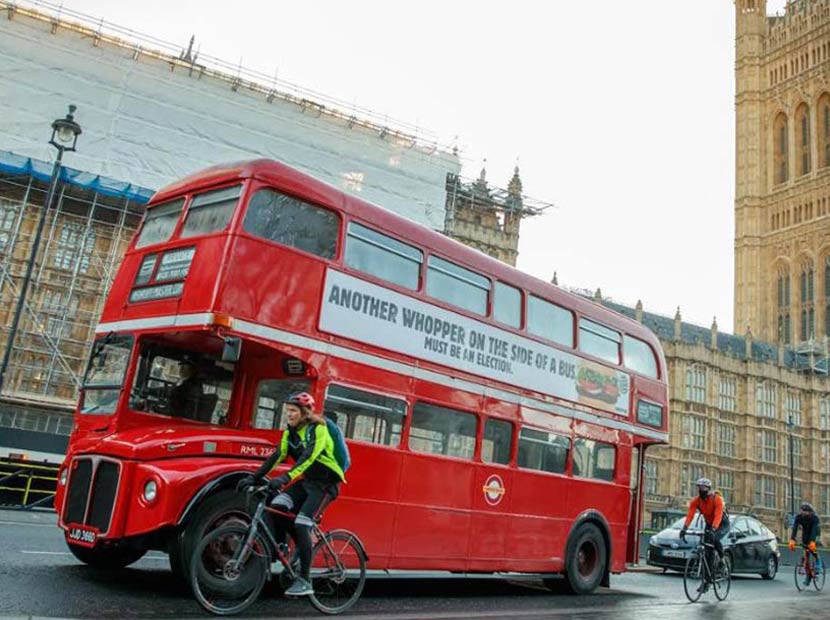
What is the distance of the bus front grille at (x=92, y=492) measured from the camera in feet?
22.2

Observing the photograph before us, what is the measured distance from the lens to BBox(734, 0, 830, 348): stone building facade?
77562 millimetres

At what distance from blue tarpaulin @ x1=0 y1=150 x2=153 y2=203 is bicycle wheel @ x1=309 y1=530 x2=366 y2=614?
80.4 ft

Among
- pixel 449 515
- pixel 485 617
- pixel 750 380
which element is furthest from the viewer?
pixel 750 380

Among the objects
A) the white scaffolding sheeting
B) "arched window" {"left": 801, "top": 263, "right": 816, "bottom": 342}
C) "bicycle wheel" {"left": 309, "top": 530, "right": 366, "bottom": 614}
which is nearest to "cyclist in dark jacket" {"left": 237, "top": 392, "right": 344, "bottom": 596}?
"bicycle wheel" {"left": 309, "top": 530, "right": 366, "bottom": 614}

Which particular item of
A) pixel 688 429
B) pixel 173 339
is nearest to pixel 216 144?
pixel 173 339

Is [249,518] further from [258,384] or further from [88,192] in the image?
[88,192]

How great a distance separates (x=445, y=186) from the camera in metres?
38.1

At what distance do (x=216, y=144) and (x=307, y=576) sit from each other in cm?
2781

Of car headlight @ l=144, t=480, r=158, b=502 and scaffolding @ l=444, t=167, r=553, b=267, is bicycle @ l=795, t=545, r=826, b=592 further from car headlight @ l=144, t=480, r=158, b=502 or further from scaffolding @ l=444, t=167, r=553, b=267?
scaffolding @ l=444, t=167, r=553, b=267

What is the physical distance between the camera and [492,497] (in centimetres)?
972

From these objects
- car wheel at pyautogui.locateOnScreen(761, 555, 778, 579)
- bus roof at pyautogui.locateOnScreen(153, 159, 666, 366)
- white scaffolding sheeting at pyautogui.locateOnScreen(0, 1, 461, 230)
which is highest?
white scaffolding sheeting at pyautogui.locateOnScreen(0, 1, 461, 230)

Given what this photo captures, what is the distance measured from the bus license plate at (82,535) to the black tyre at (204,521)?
0.68 metres

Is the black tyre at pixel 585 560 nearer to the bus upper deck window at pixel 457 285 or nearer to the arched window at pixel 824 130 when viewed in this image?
the bus upper deck window at pixel 457 285

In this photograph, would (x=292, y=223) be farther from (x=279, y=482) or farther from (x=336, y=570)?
(x=336, y=570)
